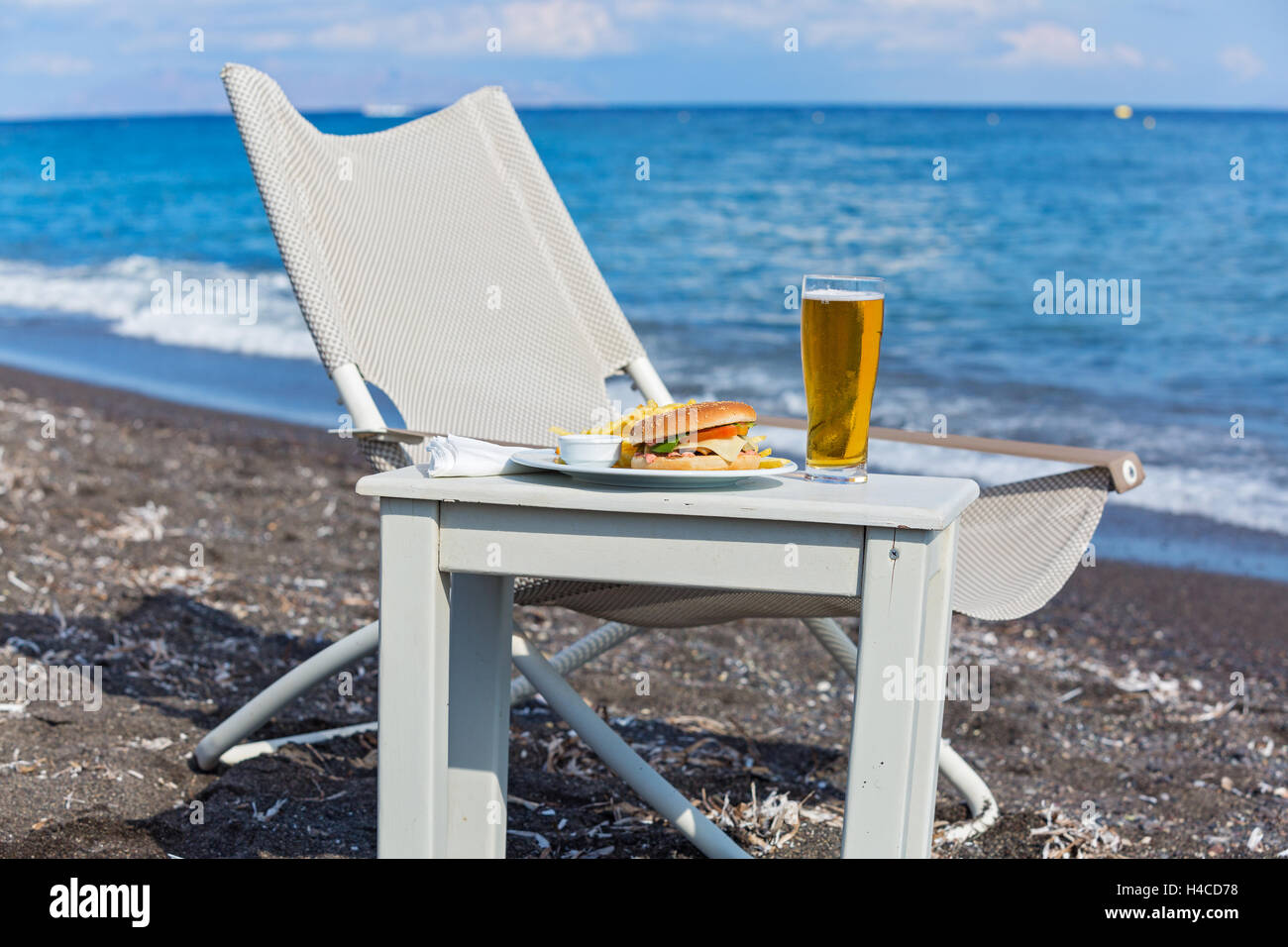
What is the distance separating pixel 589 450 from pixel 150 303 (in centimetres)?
1105

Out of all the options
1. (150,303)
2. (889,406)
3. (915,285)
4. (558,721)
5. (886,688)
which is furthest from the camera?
(915,285)

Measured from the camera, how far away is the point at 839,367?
129 centimetres

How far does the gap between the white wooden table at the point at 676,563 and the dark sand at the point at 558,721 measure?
29.6 inches

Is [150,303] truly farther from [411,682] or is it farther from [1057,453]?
[411,682]

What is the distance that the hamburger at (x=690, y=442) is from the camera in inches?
49.1

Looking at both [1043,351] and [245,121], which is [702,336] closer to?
[1043,351]

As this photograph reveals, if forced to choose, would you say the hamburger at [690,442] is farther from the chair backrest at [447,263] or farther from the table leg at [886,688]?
the chair backrest at [447,263]

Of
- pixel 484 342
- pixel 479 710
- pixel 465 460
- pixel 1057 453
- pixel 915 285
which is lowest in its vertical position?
pixel 479 710

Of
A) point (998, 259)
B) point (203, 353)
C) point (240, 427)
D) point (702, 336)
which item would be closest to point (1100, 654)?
point (240, 427)

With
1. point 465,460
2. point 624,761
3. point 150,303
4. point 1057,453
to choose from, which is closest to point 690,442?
point 465,460

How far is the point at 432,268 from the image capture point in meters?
2.41

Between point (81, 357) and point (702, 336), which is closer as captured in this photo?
point (81, 357)

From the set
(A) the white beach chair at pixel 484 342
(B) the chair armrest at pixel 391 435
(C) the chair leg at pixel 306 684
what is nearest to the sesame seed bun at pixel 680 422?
(A) the white beach chair at pixel 484 342

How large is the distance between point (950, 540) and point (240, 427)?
5.34 m
